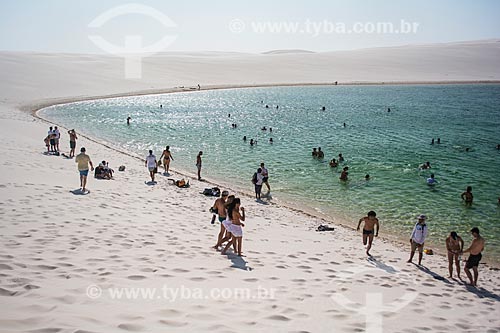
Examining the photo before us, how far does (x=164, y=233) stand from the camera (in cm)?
1049

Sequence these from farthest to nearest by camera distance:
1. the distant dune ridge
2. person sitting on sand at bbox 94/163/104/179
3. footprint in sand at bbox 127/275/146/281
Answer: the distant dune ridge → person sitting on sand at bbox 94/163/104/179 → footprint in sand at bbox 127/275/146/281

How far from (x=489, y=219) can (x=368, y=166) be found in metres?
8.72

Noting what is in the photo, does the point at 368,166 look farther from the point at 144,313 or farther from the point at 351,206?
the point at 144,313

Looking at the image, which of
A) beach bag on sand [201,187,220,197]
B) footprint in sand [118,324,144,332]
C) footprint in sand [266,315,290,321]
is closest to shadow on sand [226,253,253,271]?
footprint in sand [266,315,290,321]

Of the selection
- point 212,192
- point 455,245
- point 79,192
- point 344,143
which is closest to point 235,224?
point 455,245

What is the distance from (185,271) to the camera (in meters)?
8.06

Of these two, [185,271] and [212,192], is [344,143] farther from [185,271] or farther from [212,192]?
[185,271]

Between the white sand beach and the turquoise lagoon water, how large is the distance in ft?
8.60

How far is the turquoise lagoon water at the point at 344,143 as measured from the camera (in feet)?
55.3

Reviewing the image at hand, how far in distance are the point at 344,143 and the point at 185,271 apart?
78.6ft

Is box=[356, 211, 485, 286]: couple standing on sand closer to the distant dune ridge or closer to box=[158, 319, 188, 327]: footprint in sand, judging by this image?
box=[158, 319, 188, 327]: footprint in sand

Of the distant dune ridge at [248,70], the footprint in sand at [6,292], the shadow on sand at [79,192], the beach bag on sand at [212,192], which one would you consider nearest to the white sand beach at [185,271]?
the footprint in sand at [6,292]

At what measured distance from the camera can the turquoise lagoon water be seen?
16844 millimetres

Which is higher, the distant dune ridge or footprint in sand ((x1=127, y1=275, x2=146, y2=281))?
the distant dune ridge
